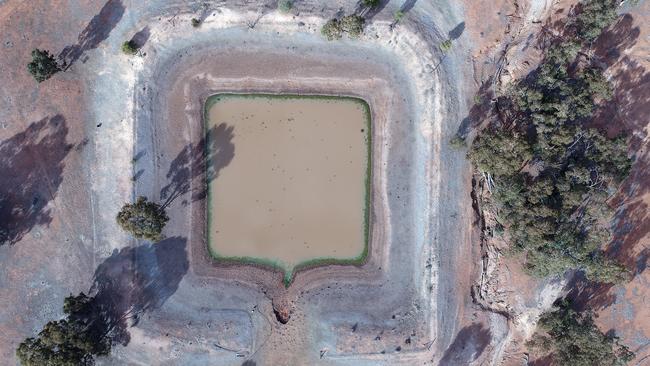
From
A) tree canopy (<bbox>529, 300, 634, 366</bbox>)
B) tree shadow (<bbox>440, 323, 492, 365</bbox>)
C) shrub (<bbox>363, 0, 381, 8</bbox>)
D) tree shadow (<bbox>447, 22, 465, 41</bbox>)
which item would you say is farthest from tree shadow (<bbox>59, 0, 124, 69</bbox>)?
tree canopy (<bbox>529, 300, 634, 366</bbox>)

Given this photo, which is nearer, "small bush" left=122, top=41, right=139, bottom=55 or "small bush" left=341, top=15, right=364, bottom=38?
"small bush" left=341, top=15, right=364, bottom=38

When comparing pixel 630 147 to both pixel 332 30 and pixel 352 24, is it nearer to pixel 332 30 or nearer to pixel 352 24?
pixel 352 24

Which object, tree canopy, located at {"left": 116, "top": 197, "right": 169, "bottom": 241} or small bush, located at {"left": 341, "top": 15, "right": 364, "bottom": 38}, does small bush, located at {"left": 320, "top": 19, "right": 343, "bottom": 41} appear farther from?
tree canopy, located at {"left": 116, "top": 197, "right": 169, "bottom": 241}

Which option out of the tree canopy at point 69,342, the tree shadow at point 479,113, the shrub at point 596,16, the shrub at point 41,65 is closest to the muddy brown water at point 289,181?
the tree shadow at point 479,113

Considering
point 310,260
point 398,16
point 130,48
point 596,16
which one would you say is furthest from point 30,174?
point 596,16

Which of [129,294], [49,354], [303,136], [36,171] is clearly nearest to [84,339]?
[49,354]

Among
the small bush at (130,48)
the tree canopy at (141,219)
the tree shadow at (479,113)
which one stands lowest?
the tree canopy at (141,219)

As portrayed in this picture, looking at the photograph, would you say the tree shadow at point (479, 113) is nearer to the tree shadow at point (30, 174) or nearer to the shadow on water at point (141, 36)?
the shadow on water at point (141, 36)
